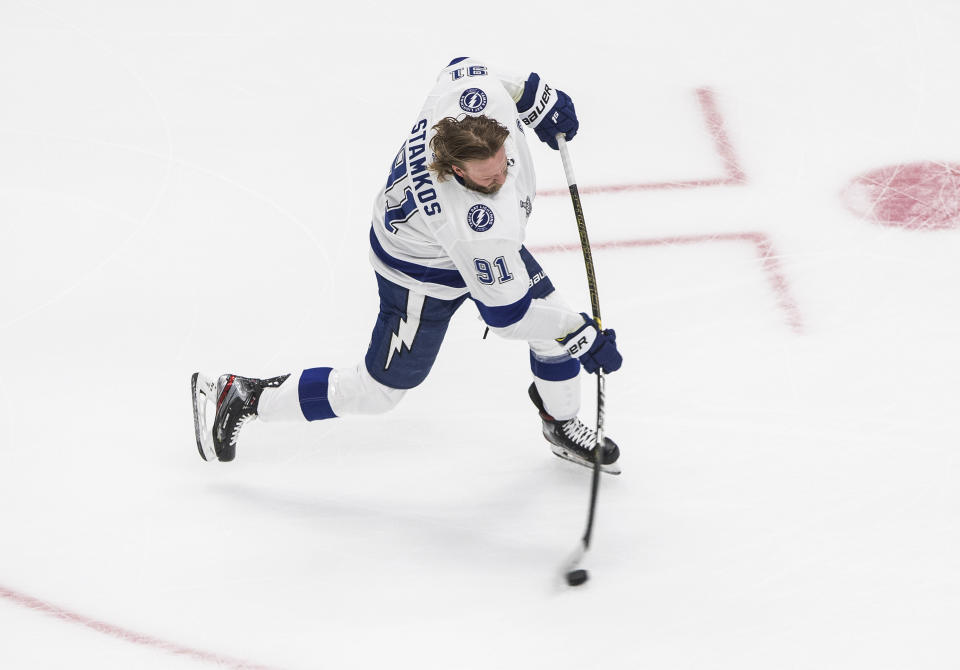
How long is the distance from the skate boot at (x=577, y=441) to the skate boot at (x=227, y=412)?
786 mm

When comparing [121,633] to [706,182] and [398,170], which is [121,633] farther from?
[706,182]

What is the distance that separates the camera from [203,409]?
11.2 feet

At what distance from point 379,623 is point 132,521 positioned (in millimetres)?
810

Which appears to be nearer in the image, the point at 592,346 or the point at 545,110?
the point at 592,346

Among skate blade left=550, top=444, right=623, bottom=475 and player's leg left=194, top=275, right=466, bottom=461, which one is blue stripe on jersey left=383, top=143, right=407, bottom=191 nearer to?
player's leg left=194, top=275, right=466, bottom=461

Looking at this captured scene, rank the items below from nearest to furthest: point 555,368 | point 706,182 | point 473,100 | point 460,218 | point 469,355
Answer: point 460,218
point 473,100
point 555,368
point 469,355
point 706,182

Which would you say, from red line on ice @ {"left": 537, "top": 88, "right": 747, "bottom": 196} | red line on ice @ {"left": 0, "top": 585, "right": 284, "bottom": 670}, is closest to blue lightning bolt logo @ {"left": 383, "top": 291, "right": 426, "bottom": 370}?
red line on ice @ {"left": 0, "top": 585, "right": 284, "bottom": 670}

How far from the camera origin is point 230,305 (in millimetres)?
3910

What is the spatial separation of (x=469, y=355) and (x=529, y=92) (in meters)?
0.93

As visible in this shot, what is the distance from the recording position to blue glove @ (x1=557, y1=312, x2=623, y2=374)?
9.57ft

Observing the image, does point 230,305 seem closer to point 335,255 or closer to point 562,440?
point 335,255

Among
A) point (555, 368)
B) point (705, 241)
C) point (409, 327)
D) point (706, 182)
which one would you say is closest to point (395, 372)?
point (409, 327)

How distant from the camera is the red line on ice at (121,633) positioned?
2.89 m

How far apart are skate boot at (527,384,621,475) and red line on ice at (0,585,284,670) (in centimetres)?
104
